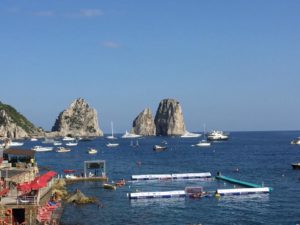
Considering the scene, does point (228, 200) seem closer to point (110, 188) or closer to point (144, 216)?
point (144, 216)

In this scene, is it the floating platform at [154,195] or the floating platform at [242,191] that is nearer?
the floating platform at [154,195]

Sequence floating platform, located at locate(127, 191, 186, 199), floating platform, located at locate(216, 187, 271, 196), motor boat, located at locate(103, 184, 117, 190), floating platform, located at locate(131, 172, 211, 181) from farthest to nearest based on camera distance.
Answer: floating platform, located at locate(131, 172, 211, 181), motor boat, located at locate(103, 184, 117, 190), floating platform, located at locate(216, 187, 271, 196), floating platform, located at locate(127, 191, 186, 199)

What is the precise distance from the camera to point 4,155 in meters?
93.8

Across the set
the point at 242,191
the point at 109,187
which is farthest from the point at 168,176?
the point at 242,191

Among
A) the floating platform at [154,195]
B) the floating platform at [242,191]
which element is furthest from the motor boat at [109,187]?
the floating platform at [242,191]

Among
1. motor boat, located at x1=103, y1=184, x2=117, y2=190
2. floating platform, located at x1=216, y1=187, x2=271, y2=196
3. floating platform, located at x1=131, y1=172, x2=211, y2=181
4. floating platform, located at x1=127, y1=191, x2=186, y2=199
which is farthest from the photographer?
floating platform, located at x1=131, y1=172, x2=211, y2=181

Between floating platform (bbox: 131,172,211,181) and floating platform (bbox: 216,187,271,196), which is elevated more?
floating platform (bbox: 131,172,211,181)

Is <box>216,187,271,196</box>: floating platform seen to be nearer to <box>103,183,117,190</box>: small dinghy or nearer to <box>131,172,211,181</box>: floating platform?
<box>103,183,117,190</box>: small dinghy

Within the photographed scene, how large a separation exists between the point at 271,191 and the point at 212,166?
5707 centimetres

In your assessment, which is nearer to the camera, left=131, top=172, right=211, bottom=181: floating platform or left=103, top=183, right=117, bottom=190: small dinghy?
left=103, top=183, right=117, bottom=190: small dinghy

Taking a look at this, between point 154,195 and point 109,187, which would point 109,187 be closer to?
point 109,187

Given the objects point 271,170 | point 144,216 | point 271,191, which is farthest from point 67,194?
point 271,170

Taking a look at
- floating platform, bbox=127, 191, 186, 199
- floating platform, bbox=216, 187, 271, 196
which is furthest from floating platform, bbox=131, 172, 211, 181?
floating platform, bbox=127, 191, 186, 199

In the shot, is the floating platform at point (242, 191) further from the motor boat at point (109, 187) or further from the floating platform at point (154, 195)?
the motor boat at point (109, 187)
